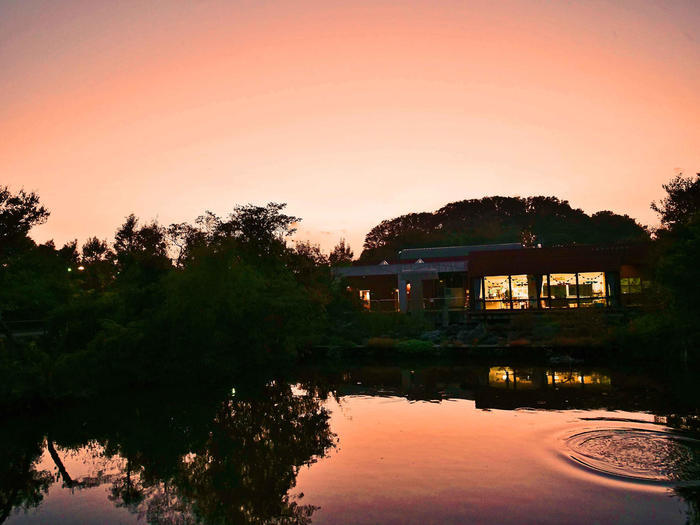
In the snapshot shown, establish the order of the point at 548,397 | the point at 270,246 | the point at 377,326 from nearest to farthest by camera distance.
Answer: the point at 548,397 < the point at 377,326 < the point at 270,246

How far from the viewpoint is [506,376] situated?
23.3 metres

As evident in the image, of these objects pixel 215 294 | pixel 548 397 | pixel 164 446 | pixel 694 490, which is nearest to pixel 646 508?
pixel 694 490

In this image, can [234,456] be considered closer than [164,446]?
Yes

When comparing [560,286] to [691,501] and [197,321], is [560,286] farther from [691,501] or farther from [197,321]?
[691,501]

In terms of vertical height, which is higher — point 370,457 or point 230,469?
point 370,457

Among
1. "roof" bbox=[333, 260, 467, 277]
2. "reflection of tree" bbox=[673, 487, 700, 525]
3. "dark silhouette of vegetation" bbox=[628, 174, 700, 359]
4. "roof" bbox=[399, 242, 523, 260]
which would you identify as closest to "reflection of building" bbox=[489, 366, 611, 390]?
"dark silhouette of vegetation" bbox=[628, 174, 700, 359]

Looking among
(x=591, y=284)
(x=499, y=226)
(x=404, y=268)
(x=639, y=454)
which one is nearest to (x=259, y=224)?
(x=404, y=268)

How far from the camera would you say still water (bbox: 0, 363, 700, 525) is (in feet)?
31.8

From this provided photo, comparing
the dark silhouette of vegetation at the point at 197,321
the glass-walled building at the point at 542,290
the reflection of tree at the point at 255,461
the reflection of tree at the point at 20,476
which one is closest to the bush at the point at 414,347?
the dark silhouette of vegetation at the point at 197,321

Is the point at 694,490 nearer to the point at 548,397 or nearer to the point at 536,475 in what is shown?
the point at 536,475

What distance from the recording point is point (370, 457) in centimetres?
1270

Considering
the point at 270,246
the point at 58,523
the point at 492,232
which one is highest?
the point at 492,232

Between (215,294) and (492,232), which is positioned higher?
(492,232)

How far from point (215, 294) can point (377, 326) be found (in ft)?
45.6
